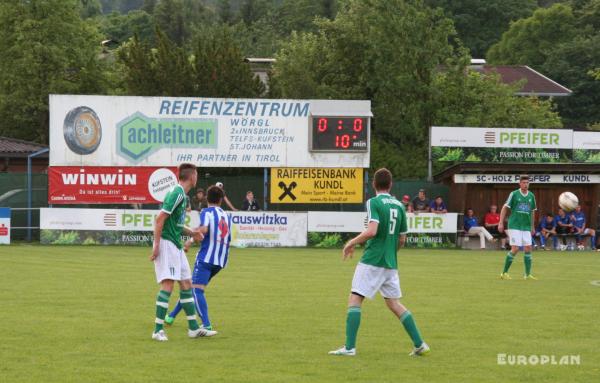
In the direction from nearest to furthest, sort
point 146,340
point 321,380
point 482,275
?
1. point 321,380
2. point 146,340
3. point 482,275

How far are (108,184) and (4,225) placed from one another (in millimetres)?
3614

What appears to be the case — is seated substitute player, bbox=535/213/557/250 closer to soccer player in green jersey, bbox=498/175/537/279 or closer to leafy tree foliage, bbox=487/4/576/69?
soccer player in green jersey, bbox=498/175/537/279

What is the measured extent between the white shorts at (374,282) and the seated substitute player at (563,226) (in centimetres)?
2512

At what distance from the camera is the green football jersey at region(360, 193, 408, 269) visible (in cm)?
1091

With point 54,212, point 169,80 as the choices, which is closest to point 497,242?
point 54,212

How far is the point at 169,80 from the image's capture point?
47.2 metres

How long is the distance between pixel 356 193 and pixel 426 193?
312 centimetres

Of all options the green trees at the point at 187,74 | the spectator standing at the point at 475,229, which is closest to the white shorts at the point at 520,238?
the spectator standing at the point at 475,229

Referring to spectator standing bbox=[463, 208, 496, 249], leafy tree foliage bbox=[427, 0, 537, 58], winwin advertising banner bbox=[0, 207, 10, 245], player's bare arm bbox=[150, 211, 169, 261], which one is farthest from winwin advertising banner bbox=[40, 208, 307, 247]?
leafy tree foliage bbox=[427, 0, 537, 58]

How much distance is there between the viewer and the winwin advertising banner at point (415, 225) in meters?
33.7

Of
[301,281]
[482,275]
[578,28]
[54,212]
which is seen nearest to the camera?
[301,281]

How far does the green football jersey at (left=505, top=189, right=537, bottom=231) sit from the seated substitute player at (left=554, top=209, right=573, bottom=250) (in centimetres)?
1425

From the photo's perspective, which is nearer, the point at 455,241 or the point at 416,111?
the point at 455,241

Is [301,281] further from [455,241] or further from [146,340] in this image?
[455,241]
